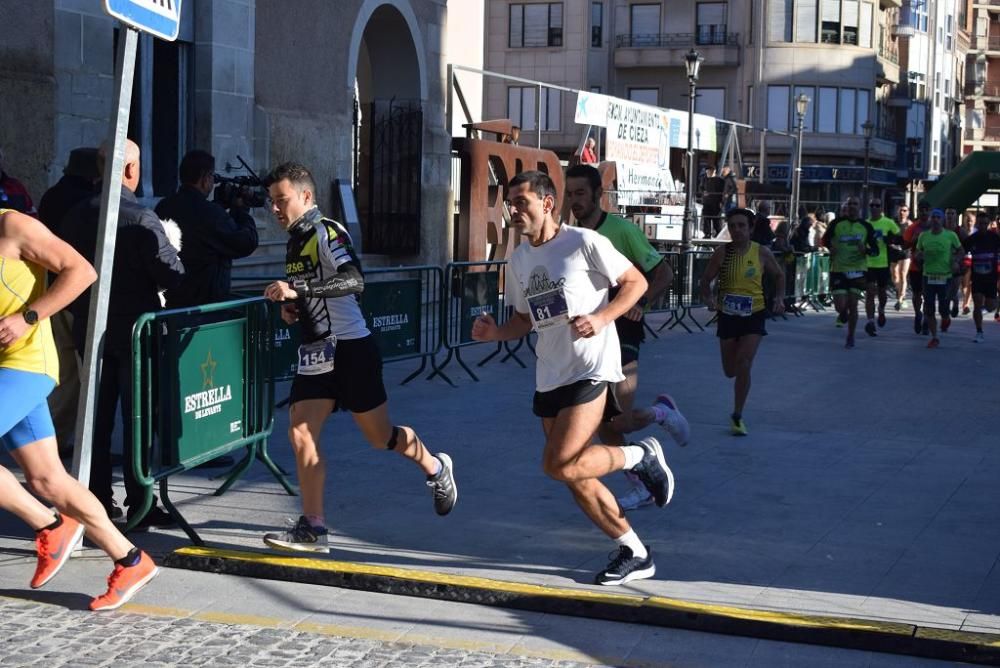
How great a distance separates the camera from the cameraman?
8234mm

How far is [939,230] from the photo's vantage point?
19969 mm

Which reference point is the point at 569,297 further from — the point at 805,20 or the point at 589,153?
the point at 805,20

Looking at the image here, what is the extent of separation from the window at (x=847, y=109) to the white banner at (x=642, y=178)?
38356 mm

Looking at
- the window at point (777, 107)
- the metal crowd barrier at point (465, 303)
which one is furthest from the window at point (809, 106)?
the metal crowd barrier at point (465, 303)

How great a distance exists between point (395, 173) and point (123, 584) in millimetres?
13736

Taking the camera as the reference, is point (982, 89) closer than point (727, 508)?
No

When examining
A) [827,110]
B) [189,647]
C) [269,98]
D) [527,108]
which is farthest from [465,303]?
[827,110]

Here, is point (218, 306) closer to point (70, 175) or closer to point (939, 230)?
point (70, 175)

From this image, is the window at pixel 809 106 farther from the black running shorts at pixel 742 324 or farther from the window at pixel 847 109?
the black running shorts at pixel 742 324

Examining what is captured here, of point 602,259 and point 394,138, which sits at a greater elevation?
point 394,138

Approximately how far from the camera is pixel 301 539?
22.7 ft

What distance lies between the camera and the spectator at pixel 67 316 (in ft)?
29.1

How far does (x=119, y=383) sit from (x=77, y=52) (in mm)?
5984

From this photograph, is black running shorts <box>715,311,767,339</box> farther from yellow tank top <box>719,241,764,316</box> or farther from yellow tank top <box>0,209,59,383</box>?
yellow tank top <box>0,209,59,383</box>
